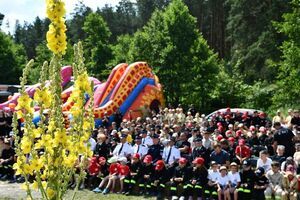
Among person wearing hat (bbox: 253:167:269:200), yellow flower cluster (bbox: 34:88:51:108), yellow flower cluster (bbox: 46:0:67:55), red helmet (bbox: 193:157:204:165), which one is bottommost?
person wearing hat (bbox: 253:167:269:200)

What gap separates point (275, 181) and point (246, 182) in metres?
0.65

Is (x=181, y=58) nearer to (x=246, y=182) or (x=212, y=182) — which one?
(x=212, y=182)

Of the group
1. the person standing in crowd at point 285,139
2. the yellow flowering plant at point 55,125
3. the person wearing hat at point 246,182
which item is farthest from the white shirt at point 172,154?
the yellow flowering plant at point 55,125

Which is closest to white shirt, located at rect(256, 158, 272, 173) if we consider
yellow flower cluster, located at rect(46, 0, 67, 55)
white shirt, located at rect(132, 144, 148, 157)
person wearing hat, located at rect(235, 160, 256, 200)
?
person wearing hat, located at rect(235, 160, 256, 200)

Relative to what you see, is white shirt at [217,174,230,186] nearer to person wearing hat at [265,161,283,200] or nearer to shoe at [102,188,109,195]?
person wearing hat at [265,161,283,200]

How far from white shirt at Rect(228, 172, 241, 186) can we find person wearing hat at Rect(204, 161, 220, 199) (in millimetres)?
297

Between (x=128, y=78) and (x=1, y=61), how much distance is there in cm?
3352

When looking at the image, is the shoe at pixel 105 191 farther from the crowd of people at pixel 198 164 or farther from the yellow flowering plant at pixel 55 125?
the yellow flowering plant at pixel 55 125

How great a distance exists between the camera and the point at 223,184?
11.4m

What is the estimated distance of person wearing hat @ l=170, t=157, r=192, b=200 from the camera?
12105 millimetres

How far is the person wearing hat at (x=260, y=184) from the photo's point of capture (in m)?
11.3

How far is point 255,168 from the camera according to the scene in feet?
39.7

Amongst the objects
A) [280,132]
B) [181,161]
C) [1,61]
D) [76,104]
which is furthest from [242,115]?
[1,61]

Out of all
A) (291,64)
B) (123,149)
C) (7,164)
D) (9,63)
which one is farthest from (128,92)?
(9,63)
